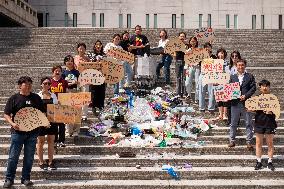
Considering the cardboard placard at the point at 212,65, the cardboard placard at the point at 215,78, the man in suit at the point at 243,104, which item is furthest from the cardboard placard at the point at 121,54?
the man in suit at the point at 243,104

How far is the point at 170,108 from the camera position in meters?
11.9

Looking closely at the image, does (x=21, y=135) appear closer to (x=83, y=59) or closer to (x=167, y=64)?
(x=83, y=59)

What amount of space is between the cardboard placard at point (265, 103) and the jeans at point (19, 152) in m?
4.02

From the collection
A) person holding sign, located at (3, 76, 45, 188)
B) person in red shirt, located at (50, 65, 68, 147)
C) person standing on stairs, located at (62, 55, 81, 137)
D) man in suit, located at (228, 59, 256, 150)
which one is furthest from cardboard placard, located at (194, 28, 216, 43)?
person holding sign, located at (3, 76, 45, 188)

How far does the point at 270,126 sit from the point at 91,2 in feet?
101

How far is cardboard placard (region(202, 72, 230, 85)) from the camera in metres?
10.9

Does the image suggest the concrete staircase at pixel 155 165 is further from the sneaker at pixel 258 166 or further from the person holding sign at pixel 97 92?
the person holding sign at pixel 97 92

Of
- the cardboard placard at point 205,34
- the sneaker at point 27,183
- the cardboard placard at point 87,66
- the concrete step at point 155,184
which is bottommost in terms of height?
the concrete step at point 155,184

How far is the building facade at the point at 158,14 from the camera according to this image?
126 ft

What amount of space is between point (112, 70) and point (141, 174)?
335cm

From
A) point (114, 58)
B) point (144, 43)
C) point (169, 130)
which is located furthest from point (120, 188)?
point (144, 43)

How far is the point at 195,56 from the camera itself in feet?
39.6

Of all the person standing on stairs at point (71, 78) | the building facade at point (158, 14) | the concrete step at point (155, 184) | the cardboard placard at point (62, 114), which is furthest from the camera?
the building facade at point (158, 14)

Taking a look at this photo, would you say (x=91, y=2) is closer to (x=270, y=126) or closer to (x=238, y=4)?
(x=238, y=4)
